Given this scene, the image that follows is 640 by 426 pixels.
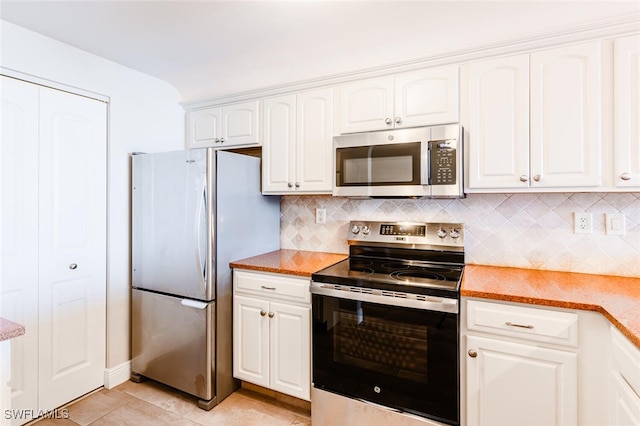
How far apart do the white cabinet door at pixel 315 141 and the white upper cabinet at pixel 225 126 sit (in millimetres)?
381

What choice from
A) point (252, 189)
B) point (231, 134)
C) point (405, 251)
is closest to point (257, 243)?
point (252, 189)

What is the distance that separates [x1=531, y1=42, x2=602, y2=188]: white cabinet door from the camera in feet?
5.33

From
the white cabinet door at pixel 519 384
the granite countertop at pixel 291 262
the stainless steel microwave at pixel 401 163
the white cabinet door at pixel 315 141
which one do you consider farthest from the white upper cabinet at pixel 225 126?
the white cabinet door at pixel 519 384

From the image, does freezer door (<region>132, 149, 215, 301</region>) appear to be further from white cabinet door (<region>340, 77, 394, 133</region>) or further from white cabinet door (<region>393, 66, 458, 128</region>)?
white cabinet door (<region>393, 66, 458, 128</region>)

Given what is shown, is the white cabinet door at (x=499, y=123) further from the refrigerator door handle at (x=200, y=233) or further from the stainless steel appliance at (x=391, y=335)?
the refrigerator door handle at (x=200, y=233)

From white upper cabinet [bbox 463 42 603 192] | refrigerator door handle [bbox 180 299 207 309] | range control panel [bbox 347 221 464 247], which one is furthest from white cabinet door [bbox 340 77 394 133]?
refrigerator door handle [bbox 180 299 207 309]

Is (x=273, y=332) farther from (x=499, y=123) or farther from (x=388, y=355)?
(x=499, y=123)

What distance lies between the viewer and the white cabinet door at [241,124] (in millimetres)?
2523

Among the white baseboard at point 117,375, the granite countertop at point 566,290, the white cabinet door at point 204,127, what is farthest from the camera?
the white cabinet door at point 204,127

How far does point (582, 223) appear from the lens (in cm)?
188

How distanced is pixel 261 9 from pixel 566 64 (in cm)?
157

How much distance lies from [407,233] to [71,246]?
2197 mm

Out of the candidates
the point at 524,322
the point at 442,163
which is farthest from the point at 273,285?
the point at 524,322

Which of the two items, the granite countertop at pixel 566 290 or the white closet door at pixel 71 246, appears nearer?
the granite countertop at pixel 566 290
